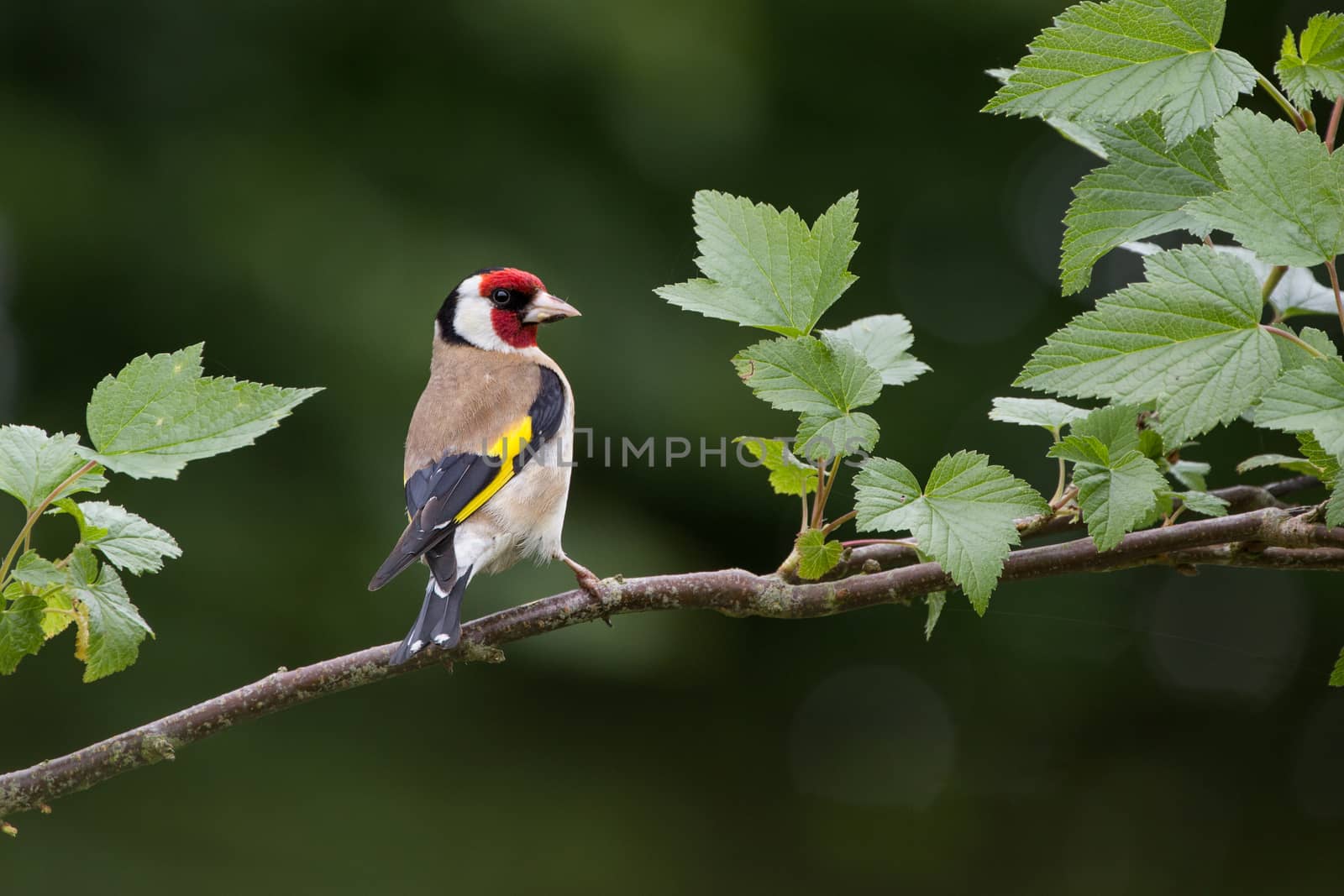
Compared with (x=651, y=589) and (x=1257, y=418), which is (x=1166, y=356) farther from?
(x=651, y=589)

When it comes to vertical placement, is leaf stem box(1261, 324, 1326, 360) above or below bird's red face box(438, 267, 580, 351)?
above

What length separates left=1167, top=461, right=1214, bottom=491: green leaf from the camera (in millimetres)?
1990

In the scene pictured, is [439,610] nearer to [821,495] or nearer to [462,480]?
[462,480]

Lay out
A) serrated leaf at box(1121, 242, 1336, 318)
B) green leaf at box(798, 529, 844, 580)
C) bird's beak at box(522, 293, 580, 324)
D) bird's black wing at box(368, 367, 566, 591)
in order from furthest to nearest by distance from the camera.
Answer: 1. bird's beak at box(522, 293, 580, 324)
2. bird's black wing at box(368, 367, 566, 591)
3. serrated leaf at box(1121, 242, 1336, 318)
4. green leaf at box(798, 529, 844, 580)

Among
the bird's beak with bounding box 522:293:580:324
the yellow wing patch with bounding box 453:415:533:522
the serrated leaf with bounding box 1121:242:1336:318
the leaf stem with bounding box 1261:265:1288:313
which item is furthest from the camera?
the bird's beak with bounding box 522:293:580:324

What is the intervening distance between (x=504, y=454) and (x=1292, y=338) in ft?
6.47

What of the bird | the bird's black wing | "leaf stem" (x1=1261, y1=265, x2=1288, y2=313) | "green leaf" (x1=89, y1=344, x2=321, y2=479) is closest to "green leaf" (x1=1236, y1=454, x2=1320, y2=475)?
"leaf stem" (x1=1261, y1=265, x2=1288, y2=313)

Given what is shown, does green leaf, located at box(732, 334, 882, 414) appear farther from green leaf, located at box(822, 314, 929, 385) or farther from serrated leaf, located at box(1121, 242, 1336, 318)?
serrated leaf, located at box(1121, 242, 1336, 318)

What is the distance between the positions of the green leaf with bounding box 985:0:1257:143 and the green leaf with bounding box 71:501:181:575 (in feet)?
4.08

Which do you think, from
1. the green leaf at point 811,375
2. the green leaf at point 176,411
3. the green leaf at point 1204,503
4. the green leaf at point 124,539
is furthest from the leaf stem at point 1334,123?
the green leaf at point 124,539

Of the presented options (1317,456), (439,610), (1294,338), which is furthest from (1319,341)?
(439,610)

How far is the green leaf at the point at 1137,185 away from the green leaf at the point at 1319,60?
0.40 feet

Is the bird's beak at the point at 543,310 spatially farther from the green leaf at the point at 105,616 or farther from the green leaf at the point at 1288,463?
the green leaf at the point at 1288,463

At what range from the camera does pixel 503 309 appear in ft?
12.3
